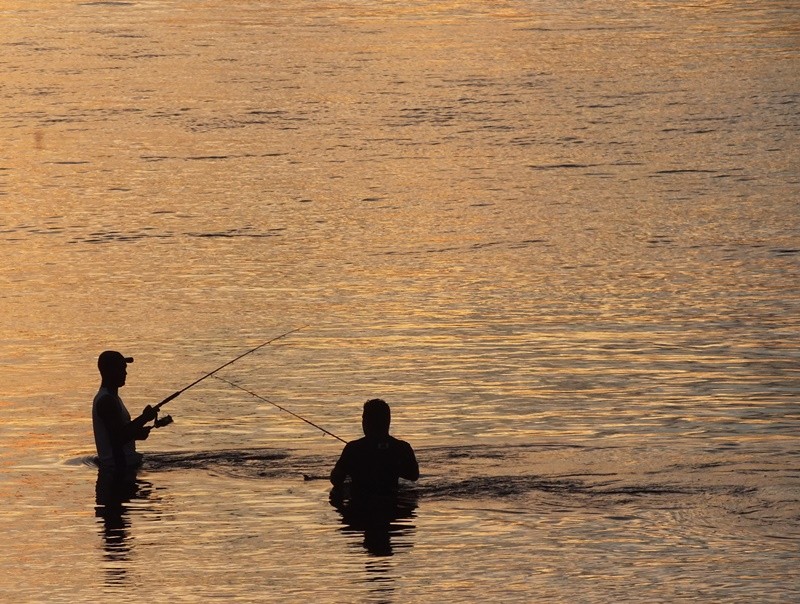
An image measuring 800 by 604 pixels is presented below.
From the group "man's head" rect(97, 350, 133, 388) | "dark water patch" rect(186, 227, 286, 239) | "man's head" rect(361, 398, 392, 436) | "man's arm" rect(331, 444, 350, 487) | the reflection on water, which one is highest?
"dark water patch" rect(186, 227, 286, 239)

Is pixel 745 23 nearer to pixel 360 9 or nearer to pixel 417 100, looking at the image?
pixel 360 9

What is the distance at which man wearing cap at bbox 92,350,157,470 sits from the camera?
13836 mm

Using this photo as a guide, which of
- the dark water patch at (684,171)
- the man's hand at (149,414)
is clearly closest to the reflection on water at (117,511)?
the man's hand at (149,414)

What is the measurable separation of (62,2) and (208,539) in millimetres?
47644

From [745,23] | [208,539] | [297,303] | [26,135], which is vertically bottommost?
[208,539]

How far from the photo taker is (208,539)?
12.7m

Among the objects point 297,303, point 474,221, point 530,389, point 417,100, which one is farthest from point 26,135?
point 530,389

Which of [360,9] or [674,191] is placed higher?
[360,9]

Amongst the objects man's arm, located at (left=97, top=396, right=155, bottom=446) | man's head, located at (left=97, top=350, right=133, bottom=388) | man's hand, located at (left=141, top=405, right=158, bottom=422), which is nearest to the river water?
man's arm, located at (left=97, top=396, right=155, bottom=446)

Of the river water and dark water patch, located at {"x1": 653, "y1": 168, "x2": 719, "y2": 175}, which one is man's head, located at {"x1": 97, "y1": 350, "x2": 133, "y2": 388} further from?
dark water patch, located at {"x1": 653, "y1": 168, "x2": 719, "y2": 175}

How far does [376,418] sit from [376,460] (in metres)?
0.36

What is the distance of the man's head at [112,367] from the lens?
1380 centimetres

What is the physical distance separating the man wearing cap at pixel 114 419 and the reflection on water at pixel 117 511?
5.1 inches

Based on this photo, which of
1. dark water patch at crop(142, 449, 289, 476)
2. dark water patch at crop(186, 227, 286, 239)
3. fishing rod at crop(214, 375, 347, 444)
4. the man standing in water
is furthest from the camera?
dark water patch at crop(186, 227, 286, 239)
